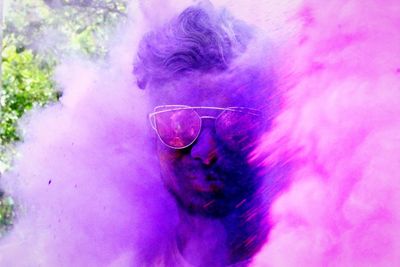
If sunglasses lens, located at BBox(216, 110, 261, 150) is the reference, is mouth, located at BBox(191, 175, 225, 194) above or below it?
below

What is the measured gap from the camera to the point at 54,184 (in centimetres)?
157

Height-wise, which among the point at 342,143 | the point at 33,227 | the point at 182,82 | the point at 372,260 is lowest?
the point at 372,260

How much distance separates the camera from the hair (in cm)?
153

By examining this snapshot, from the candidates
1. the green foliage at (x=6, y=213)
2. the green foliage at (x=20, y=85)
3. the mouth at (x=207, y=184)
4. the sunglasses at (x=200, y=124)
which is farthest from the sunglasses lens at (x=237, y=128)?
the green foliage at (x=6, y=213)

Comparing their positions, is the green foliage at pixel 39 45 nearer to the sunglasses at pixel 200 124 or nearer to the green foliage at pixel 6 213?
the green foliage at pixel 6 213

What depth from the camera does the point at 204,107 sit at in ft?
5.01

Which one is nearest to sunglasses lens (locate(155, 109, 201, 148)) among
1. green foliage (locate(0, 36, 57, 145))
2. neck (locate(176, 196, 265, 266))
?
neck (locate(176, 196, 265, 266))

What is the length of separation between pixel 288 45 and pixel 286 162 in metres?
0.35

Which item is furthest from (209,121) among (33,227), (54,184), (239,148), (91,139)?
(33,227)

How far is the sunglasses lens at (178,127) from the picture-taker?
1.52m

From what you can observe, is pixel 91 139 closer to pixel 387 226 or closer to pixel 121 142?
pixel 121 142

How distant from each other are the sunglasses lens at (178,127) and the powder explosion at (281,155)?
54 mm

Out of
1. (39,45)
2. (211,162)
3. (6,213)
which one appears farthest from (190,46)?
(6,213)

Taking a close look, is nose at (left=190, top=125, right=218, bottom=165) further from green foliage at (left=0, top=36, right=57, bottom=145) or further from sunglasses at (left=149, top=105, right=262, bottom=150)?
green foliage at (left=0, top=36, right=57, bottom=145)
